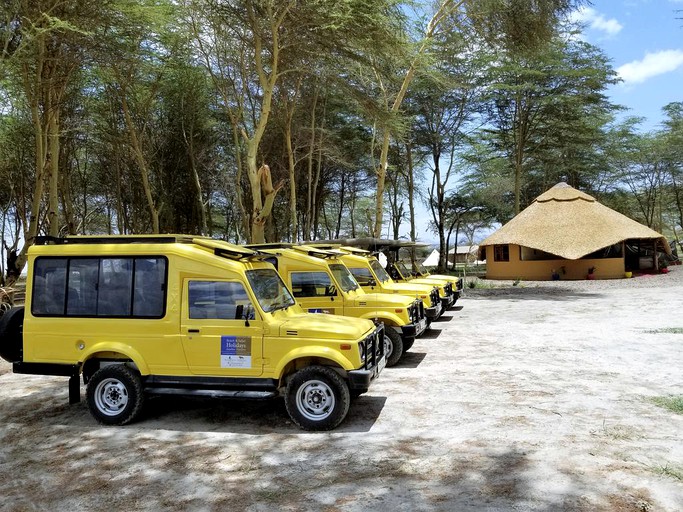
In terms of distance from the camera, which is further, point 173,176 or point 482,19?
point 173,176

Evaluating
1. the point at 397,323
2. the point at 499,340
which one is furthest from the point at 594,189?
the point at 397,323

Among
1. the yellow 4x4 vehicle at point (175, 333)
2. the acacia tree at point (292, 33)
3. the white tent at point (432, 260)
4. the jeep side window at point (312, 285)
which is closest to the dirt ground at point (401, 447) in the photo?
the yellow 4x4 vehicle at point (175, 333)

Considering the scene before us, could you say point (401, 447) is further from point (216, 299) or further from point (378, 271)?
point (378, 271)

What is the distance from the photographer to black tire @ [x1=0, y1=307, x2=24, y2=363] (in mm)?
6773

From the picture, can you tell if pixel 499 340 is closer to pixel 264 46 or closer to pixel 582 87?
pixel 264 46

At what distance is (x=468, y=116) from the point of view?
32.9 meters

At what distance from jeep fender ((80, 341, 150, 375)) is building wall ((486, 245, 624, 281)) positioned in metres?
26.1

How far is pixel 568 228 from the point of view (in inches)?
1141

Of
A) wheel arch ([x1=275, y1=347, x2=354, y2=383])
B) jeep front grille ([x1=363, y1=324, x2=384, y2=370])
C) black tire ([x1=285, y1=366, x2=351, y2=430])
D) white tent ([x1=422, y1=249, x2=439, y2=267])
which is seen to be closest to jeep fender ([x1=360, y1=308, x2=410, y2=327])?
jeep front grille ([x1=363, y1=324, x2=384, y2=370])

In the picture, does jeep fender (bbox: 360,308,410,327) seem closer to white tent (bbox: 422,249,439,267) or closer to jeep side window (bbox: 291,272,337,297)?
jeep side window (bbox: 291,272,337,297)

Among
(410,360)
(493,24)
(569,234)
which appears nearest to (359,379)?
(410,360)

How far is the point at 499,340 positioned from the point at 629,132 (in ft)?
111

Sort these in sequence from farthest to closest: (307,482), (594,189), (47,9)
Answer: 1. (594,189)
2. (47,9)
3. (307,482)

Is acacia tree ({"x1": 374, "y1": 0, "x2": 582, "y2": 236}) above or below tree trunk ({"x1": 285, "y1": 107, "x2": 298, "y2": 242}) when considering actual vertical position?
above
